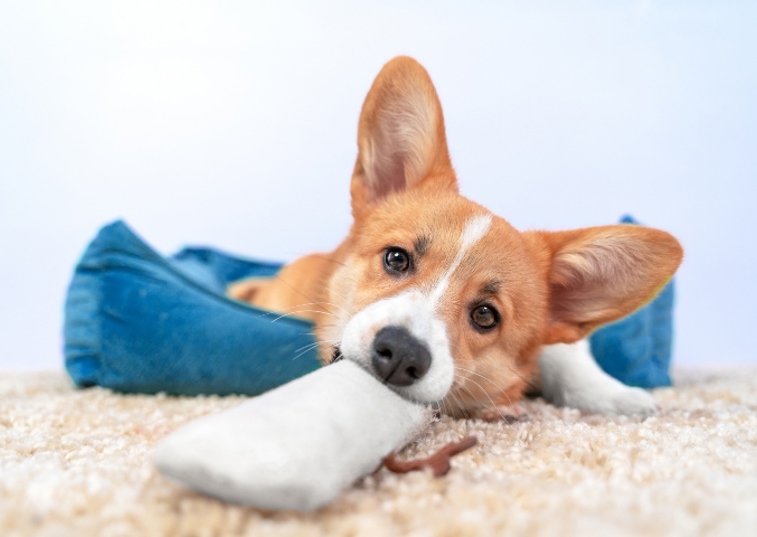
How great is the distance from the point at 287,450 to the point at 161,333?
1.42 m

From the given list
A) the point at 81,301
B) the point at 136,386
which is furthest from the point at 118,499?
the point at 81,301

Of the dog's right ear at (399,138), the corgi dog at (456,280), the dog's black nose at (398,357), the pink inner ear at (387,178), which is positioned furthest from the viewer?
the pink inner ear at (387,178)

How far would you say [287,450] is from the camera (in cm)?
88

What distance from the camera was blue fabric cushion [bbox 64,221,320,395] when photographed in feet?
7.05

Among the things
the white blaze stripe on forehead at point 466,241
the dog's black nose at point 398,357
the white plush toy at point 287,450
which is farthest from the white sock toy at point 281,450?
the white blaze stripe on forehead at point 466,241

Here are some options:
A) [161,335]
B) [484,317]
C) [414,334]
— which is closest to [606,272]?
[484,317]

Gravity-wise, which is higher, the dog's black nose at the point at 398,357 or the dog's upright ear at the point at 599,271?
the dog's upright ear at the point at 599,271

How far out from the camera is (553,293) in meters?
1.97

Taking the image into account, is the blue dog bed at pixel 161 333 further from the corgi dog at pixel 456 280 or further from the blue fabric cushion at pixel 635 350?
the blue fabric cushion at pixel 635 350

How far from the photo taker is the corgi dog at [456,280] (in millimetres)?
1522

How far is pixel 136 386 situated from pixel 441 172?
49.7 inches

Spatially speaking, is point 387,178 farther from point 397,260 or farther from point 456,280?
point 456,280

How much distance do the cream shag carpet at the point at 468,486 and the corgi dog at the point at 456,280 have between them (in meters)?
0.21

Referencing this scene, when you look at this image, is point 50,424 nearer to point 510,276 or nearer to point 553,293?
point 510,276
